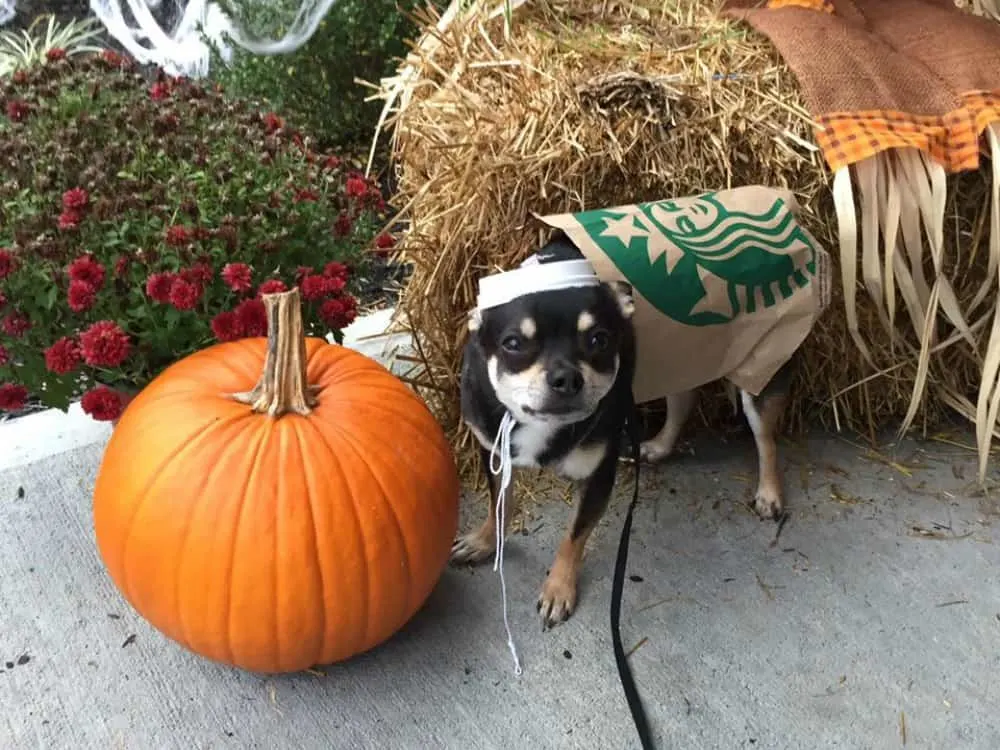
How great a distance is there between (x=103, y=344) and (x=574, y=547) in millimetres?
1279

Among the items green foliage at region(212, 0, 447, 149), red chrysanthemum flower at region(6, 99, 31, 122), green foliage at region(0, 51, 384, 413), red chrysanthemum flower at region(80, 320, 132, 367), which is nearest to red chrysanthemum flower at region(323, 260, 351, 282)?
green foliage at region(0, 51, 384, 413)

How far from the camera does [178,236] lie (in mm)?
2061

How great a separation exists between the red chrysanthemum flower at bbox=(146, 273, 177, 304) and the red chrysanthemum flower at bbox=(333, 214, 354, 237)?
632mm

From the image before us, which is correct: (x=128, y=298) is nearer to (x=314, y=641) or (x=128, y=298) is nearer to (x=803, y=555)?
(x=314, y=641)

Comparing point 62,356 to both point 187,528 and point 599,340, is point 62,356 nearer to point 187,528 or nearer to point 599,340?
point 187,528

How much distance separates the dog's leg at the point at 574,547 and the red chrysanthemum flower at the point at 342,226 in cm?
107

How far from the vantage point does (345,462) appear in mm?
1834

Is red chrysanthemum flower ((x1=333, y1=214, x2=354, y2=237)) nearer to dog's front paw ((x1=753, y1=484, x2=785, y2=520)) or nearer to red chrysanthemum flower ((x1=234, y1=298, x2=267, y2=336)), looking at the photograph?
red chrysanthemum flower ((x1=234, y1=298, x2=267, y2=336))

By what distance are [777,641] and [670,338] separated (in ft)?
2.70

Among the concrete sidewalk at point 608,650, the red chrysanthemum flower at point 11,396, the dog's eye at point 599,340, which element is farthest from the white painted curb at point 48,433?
the dog's eye at point 599,340

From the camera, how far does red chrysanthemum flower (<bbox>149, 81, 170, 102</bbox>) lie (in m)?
2.60

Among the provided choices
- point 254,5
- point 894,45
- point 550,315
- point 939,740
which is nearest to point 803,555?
point 939,740

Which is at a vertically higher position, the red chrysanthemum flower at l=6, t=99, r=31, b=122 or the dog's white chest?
the red chrysanthemum flower at l=6, t=99, r=31, b=122

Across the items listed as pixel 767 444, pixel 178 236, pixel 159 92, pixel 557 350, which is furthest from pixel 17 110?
pixel 767 444
